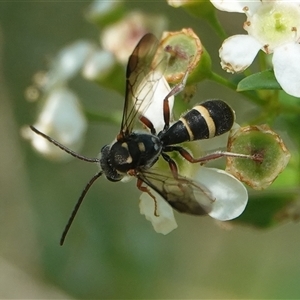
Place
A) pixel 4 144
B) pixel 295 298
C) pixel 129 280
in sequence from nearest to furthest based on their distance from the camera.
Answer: pixel 295 298, pixel 129 280, pixel 4 144

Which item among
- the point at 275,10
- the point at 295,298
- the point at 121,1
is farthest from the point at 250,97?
the point at 295,298

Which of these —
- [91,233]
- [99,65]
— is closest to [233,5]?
[99,65]

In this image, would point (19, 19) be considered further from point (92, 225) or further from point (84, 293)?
point (84, 293)

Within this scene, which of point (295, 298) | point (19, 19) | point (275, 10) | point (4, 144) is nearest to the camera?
point (275, 10)

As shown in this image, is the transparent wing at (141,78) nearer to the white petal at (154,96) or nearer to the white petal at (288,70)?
the white petal at (154,96)

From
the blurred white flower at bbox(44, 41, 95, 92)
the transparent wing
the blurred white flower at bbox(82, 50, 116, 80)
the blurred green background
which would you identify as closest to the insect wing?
the transparent wing

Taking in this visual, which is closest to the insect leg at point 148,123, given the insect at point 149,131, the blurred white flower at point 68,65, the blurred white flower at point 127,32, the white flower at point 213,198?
the insect at point 149,131
